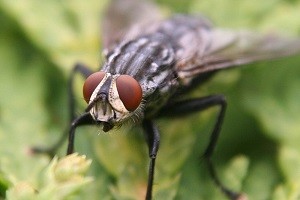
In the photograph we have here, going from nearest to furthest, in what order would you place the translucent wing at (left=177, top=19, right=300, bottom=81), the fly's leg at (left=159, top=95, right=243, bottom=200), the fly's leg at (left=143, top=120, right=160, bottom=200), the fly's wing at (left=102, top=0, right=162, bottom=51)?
the fly's leg at (left=143, top=120, right=160, bottom=200) → the fly's leg at (left=159, top=95, right=243, bottom=200) → the translucent wing at (left=177, top=19, right=300, bottom=81) → the fly's wing at (left=102, top=0, right=162, bottom=51)

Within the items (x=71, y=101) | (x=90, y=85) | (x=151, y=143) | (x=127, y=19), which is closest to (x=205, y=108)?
(x=151, y=143)

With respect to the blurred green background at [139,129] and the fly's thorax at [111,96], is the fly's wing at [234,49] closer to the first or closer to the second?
the blurred green background at [139,129]

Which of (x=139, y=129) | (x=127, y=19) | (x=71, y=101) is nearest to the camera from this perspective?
(x=139, y=129)

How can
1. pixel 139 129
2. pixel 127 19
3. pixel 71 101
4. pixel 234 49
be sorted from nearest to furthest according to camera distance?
1. pixel 139 129
2. pixel 71 101
3. pixel 234 49
4. pixel 127 19

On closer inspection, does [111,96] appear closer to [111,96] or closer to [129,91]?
[111,96]

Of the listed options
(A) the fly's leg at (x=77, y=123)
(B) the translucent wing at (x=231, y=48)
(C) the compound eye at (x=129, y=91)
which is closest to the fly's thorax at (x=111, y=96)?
(C) the compound eye at (x=129, y=91)

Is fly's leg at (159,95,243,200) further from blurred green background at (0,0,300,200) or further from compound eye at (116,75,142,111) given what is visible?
compound eye at (116,75,142,111)

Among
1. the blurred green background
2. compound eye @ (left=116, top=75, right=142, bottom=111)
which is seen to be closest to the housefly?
compound eye @ (left=116, top=75, right=142, bottom=111)
